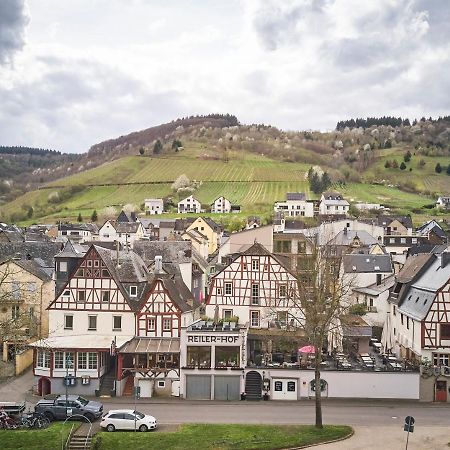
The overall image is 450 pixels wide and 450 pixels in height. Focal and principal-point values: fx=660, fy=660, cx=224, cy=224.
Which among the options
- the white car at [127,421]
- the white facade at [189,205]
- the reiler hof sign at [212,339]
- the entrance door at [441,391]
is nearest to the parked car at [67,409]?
the white car at [127,421]

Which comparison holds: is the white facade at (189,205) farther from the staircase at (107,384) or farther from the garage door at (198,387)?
the garage door at (198,387)

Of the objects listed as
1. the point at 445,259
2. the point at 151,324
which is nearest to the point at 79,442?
the point at 151,324

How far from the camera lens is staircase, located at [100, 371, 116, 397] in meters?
49.1

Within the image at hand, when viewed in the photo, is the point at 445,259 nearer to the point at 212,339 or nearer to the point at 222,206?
the point at 212,339

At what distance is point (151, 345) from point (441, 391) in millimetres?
21571

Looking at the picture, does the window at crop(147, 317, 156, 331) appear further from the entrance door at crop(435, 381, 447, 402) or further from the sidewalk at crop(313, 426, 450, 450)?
the entrance door at crop(435, 381, 447, 402)

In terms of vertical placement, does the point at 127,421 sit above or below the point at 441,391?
below

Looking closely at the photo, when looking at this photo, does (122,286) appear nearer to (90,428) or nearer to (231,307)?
(231,307)

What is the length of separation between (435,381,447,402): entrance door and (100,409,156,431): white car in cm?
2116

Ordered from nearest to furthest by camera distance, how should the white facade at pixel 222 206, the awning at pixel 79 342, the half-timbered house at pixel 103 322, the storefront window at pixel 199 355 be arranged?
the storefront window at pixel 199 355, the awning at pixel 79 342, the half-timbered house at pixel 103 322, the white facade at pixel 222 206

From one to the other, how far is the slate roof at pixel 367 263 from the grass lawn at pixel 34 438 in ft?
123

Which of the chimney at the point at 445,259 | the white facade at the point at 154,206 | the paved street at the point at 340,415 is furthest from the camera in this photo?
the white facade at the point at 154,206

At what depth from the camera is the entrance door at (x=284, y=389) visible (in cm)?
4794

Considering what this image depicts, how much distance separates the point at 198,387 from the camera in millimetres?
48344
